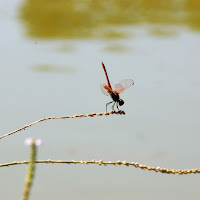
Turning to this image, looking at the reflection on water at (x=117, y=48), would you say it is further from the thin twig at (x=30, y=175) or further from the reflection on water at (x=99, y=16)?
the thin twig at (x=30, y=175)

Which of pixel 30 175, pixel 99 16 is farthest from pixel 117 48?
pixel 30 175

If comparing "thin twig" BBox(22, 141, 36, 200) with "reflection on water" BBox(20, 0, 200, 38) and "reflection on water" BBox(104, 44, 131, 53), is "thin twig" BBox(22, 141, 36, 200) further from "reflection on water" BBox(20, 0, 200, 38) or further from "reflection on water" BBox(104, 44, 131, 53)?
"reflection on water" BBox(20, 0, 200, 38)

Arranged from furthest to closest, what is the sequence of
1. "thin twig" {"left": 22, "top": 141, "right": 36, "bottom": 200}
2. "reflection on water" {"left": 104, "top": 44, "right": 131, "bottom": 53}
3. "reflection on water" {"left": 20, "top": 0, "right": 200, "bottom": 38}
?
"reflection on water" {"left": 20, "top": 0, "right": 200, "bottom": 38} → "reflection on water" {"left": 104, "top": 44, "right": 131, "bottom": 53} → "thin twig" {"left": 22, "top": 141, "right": 36, "bottom": 200}

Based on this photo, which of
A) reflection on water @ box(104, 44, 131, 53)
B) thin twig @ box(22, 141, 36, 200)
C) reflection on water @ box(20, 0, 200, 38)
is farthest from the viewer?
reflection on water @ box(20, 0, 200, 38)

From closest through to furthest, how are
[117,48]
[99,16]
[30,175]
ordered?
[30,175], [117,48], [99,16]

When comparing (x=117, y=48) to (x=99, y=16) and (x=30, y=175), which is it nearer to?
(x=99, y=16)

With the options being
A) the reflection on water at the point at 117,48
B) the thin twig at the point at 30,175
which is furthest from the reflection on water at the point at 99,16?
the thin twig at the point at 30,175

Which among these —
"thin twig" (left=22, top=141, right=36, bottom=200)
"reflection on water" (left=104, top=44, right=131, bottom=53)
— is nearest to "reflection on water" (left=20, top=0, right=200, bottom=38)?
"reflection on water" (left=104, top=44, right=131, bottom=53)

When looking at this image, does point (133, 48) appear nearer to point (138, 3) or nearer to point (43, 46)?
point (43, 46)

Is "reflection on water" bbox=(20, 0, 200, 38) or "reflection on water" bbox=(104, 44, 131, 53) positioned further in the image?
"reflection on water" bbox=(20, 0, 200, 38)
